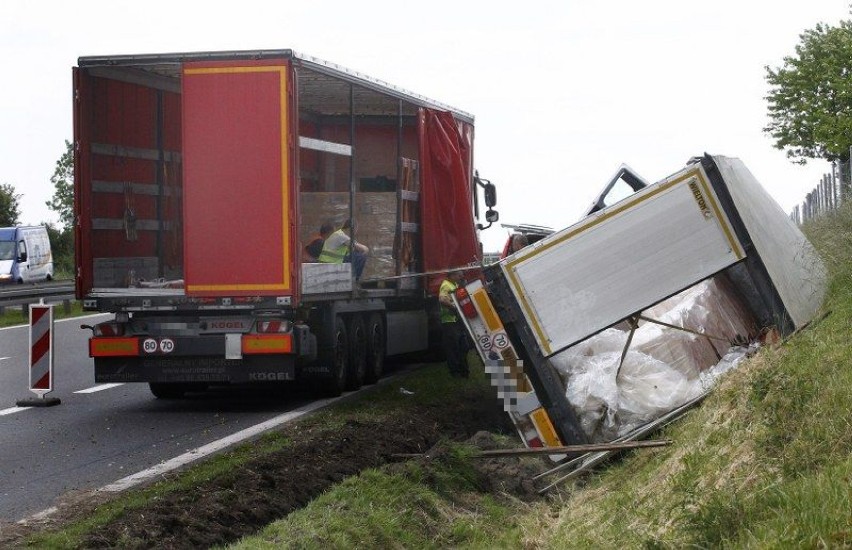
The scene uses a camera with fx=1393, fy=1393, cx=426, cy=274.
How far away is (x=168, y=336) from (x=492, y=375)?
442 centimetres

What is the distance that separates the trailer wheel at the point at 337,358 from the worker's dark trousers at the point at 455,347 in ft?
4.60

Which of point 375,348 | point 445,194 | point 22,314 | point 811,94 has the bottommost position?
point 22,314

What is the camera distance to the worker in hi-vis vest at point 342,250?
50.4ft

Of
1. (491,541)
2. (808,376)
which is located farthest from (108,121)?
(808,376)

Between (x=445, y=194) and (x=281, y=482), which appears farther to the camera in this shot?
(x=445, y=194)

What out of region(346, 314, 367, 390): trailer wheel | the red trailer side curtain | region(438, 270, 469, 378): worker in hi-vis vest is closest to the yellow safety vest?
region(438, 270, 469, 378): worker in hi-vis vest

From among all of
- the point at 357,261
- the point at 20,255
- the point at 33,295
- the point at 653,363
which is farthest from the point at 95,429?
the point at 20,255

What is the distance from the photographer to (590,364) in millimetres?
11188

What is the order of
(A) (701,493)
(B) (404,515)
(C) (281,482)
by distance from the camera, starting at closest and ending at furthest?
(A) (701,493) < (B) (404,515) < (C) (281,482)

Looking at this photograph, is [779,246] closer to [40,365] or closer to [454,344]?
[454,344]

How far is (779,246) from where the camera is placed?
39.4ft

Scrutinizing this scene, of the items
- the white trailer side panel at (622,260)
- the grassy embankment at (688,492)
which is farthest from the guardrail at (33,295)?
the grassy embankment at (688,492)

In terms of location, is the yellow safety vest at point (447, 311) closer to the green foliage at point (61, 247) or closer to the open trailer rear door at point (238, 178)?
the open trailer rear door at point (238, 178)

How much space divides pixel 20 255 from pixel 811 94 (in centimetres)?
2800
